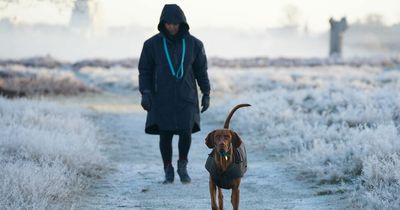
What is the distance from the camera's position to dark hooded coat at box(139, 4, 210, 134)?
7195 millimetres

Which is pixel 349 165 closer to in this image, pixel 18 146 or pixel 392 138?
pixel 392 138

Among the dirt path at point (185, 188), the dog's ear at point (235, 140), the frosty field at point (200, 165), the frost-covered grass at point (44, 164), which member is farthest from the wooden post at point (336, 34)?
the dog's ear at point (235, 140)

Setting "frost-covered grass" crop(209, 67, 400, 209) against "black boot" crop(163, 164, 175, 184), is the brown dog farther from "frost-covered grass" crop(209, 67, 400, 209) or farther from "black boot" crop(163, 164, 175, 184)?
"black boot" crop(163, 164, 175, 184)

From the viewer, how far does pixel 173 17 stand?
23.2 ft

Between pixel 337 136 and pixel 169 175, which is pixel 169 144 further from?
pixel 337 136

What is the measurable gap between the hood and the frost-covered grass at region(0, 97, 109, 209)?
6.74ft

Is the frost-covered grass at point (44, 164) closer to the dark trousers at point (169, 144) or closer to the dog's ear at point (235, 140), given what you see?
the dark trousers at point (169, 144)

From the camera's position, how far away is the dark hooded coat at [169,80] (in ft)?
23.6

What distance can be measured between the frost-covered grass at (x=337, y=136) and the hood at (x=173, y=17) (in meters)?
2.60

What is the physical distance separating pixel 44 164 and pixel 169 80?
188 cm

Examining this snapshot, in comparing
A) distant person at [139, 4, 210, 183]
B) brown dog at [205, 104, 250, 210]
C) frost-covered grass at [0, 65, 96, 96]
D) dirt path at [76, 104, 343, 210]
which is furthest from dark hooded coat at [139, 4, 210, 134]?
frost-covered grass at [0, 65, 96, 96]

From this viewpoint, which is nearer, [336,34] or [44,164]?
[44,164]

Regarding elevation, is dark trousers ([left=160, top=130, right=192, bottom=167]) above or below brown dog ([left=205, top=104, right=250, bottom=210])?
below

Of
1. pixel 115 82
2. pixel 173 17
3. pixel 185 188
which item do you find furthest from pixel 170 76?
pixel 115 82
